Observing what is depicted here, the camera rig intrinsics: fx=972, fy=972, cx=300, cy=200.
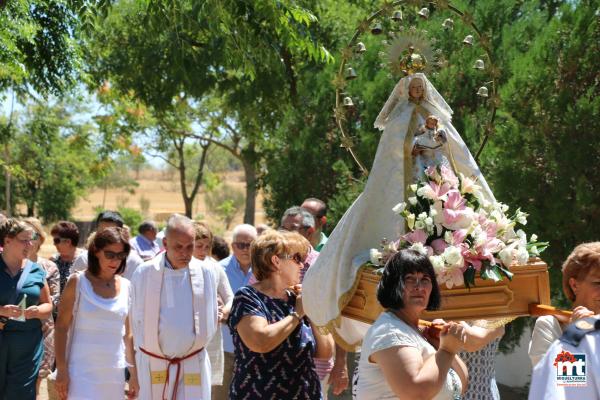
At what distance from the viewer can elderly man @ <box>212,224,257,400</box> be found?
313 inches

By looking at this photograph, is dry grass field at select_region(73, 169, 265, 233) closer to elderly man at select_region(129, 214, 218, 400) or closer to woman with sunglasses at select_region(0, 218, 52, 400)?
woman with sunglasses at select_region(0, 218, 52, 400)

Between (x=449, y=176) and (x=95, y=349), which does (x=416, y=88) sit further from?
(x=95, y=349)

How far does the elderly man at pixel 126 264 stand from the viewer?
7.81m

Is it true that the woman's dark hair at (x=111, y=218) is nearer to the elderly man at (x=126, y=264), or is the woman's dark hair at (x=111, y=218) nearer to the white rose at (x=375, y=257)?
the elderly man at (x=126, y=264)

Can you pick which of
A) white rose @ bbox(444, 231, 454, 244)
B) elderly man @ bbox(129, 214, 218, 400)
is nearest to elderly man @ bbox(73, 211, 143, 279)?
elderly man @ bbox(129, 214, 218, 400)

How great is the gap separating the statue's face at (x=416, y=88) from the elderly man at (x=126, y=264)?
3138mm

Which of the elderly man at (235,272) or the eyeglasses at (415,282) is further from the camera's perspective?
the elderly man at (235,272)

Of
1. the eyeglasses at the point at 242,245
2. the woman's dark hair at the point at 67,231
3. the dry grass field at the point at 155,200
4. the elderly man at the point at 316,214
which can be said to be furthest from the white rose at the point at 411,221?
the dry grass field at the point at 155,200

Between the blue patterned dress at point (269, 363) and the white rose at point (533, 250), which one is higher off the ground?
the white rose at point (533, 250)

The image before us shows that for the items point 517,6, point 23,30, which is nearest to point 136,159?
point 517,6

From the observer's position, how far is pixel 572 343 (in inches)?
136

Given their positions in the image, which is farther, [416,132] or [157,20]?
[157,20]

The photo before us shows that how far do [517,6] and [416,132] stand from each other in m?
7.67

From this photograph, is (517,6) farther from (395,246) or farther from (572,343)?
(572,343)
